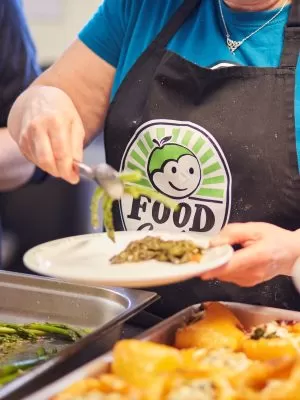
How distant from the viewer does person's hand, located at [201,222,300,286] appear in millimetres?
1159

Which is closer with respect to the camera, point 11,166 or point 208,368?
point 208,368

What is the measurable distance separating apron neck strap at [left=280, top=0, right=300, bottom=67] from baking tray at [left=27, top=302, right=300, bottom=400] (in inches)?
19.7

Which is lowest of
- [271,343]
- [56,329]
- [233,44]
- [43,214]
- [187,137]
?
[43,214]

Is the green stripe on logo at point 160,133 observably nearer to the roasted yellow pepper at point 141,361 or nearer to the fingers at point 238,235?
the fingers at point 238,235

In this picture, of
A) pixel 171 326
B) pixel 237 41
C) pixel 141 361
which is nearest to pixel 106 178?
pixel 171 326

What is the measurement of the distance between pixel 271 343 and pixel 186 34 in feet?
2.53

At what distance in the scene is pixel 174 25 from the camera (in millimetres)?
1575

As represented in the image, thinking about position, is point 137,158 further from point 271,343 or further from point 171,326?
point 271,343

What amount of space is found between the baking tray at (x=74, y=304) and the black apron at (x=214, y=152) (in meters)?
0.17

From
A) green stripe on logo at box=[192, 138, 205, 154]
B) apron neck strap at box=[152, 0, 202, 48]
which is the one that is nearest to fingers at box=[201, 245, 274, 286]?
green stripe on logo at box=[192, 138, 205, 154]

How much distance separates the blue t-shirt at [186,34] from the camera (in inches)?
58.4

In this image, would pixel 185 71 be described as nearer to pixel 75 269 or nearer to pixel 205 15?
pixel 205 15

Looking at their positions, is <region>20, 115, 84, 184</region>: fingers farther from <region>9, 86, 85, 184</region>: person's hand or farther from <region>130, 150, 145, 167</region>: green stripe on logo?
<region>130, 150, 145, 167</region>: green stripe on logo

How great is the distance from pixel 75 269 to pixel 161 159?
462 mm
